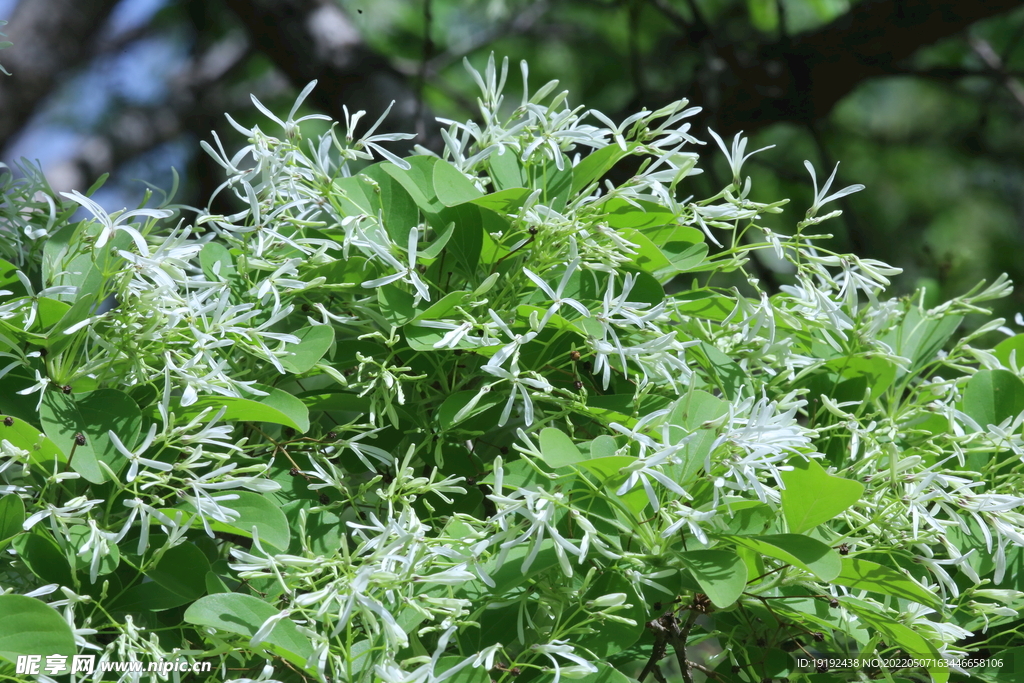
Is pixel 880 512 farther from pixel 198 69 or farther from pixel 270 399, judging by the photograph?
pixel 198 69

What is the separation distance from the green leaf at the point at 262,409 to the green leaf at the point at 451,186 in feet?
0.51

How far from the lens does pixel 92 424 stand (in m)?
0.47

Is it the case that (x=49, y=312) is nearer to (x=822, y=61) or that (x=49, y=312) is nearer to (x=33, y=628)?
(x=33, y=628)

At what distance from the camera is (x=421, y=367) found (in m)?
0.55

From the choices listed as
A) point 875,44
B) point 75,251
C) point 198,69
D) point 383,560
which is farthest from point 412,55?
point 383,560

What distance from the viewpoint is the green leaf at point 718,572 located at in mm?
417

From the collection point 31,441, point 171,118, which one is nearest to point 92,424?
point 31,441

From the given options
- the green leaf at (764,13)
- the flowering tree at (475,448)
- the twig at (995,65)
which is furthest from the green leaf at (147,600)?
the green leaf at (764,13)

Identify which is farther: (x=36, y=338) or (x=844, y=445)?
(x=844, y=445)

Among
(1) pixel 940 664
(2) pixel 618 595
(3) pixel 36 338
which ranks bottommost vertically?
(1) pixel 940 664

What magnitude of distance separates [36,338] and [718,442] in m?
0.38

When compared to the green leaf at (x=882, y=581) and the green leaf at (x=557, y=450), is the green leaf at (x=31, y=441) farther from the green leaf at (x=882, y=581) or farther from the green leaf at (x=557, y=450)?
the green leaf at (x=882, y=581)

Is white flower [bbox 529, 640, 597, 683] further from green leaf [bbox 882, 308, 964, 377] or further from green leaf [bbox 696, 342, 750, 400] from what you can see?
green leaf [bbox 882, 308, 964, 377]

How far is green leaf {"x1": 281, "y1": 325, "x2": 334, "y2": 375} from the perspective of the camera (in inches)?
20.0
